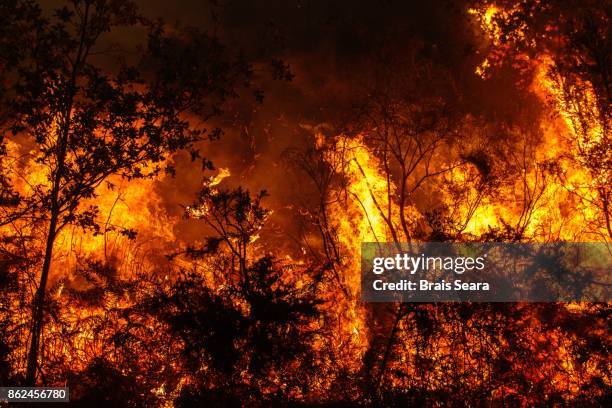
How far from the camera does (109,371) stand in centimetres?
847

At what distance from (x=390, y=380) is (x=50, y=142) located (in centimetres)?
709

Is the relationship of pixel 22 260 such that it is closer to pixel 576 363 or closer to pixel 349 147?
pixel 576 363
